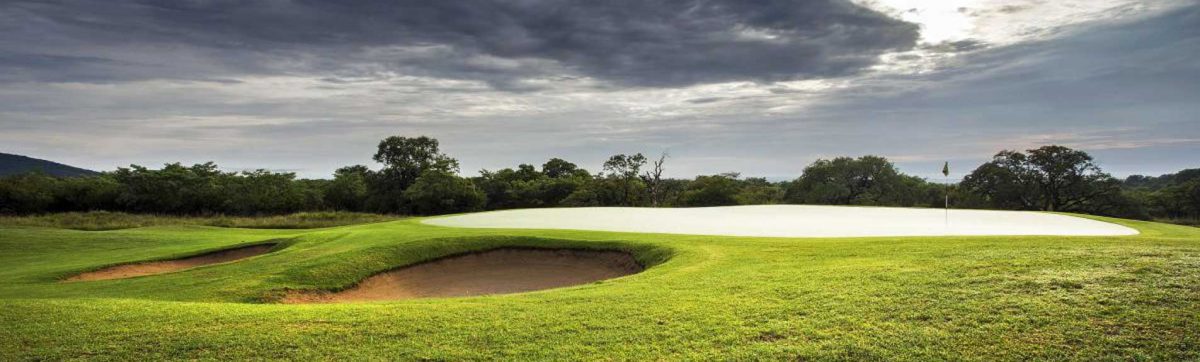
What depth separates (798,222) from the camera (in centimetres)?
2486

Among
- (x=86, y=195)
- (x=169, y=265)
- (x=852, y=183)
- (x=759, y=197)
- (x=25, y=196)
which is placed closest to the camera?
(x=169, y=265)

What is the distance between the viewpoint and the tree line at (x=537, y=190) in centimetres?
5603

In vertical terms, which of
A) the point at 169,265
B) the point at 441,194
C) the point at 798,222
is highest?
the point at 441,194

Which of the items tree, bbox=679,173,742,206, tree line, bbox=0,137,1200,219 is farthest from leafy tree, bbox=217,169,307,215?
tree, bbox=679,173,742,206

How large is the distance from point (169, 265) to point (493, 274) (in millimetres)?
11154

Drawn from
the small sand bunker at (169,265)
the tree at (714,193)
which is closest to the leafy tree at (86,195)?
the small sand bunker at (169,265)

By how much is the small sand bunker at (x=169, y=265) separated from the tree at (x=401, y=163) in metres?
46.6

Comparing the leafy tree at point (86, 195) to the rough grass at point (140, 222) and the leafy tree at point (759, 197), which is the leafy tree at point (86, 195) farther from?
the leafy tree at point (759, 197)

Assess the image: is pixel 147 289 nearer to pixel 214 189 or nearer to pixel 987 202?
pixel 214 189

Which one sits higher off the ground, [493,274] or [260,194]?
[260,194]

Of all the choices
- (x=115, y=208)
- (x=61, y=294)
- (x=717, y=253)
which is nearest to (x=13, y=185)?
(x=115, y=208)

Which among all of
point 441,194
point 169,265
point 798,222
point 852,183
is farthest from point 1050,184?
point 169,265

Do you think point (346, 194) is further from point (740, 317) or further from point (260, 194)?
point (740, 317)

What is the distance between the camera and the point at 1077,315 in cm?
A: 686
